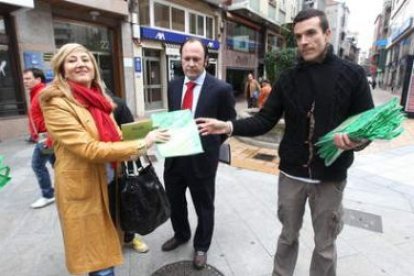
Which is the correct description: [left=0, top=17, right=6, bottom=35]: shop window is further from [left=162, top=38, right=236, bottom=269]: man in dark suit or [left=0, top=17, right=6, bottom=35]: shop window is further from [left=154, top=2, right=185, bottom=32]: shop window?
[left=162, top=38, right=236, bottom=269]: man in dark suit

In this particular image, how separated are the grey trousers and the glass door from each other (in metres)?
10.7

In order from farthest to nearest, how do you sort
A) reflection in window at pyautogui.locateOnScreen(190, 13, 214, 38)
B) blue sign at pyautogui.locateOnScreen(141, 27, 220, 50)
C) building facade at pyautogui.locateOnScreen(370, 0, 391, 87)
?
building facade at pyautogui.locateOnScreen(370, 0, 391, 87) < reflection in window at pyautogui.locateOnScreen(190, 13, 214, 38) < blue sign at pyautogui.locateOnScreen(141, 27, 220, 50)

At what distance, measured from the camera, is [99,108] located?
1.79m

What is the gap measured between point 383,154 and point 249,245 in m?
4.70

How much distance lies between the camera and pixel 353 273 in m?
2.48

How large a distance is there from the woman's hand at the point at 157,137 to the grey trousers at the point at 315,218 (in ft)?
2.86

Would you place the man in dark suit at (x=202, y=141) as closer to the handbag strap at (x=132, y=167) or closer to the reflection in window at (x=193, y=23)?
the handbag strap at (x=132, y=167)

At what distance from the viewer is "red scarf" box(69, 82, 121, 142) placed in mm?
1714

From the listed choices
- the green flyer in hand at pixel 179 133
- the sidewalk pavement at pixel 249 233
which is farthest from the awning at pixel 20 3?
the green flyer in hand at pixel 179 133

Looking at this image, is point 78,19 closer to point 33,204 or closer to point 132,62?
point 132,62

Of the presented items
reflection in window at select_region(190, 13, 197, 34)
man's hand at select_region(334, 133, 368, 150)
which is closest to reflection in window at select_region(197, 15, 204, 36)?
reflection in window at select_region(190, 13, 197, 34)

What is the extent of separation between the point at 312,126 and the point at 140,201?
1235 millimetres

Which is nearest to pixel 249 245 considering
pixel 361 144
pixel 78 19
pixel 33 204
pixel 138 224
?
pixel 138 224

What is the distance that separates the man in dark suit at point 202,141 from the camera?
2260mm
